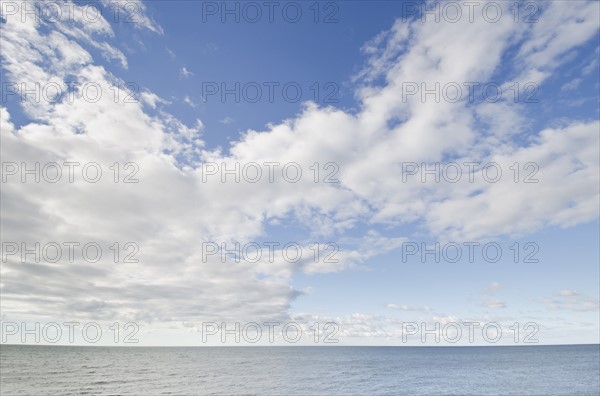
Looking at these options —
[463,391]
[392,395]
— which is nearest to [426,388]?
[463,391]

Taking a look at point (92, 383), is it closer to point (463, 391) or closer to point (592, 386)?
point (463, 391)

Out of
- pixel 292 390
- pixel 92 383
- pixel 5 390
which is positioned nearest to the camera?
pixel 5 390

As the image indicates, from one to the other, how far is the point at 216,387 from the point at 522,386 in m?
53.2

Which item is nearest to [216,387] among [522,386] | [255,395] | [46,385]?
[255,395]

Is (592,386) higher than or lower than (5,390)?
lower

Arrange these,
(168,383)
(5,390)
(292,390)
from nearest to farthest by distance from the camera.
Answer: (5,390) → (292,390) → (168,383)

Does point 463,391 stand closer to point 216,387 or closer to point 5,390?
point 216,387

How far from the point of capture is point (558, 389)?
2292 inches

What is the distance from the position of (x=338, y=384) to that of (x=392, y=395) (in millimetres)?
14690

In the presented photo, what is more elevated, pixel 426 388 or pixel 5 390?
pixel 5 390

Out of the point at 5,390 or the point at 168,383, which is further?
the point at 168,383

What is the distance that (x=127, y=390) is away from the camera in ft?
178

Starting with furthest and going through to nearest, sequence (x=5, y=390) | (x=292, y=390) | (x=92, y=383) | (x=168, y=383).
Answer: (x=168, y=383)
(x=92, y=383)
(x=292, y=390)
(x=5, y=390)

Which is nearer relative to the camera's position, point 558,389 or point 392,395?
point 392,395
